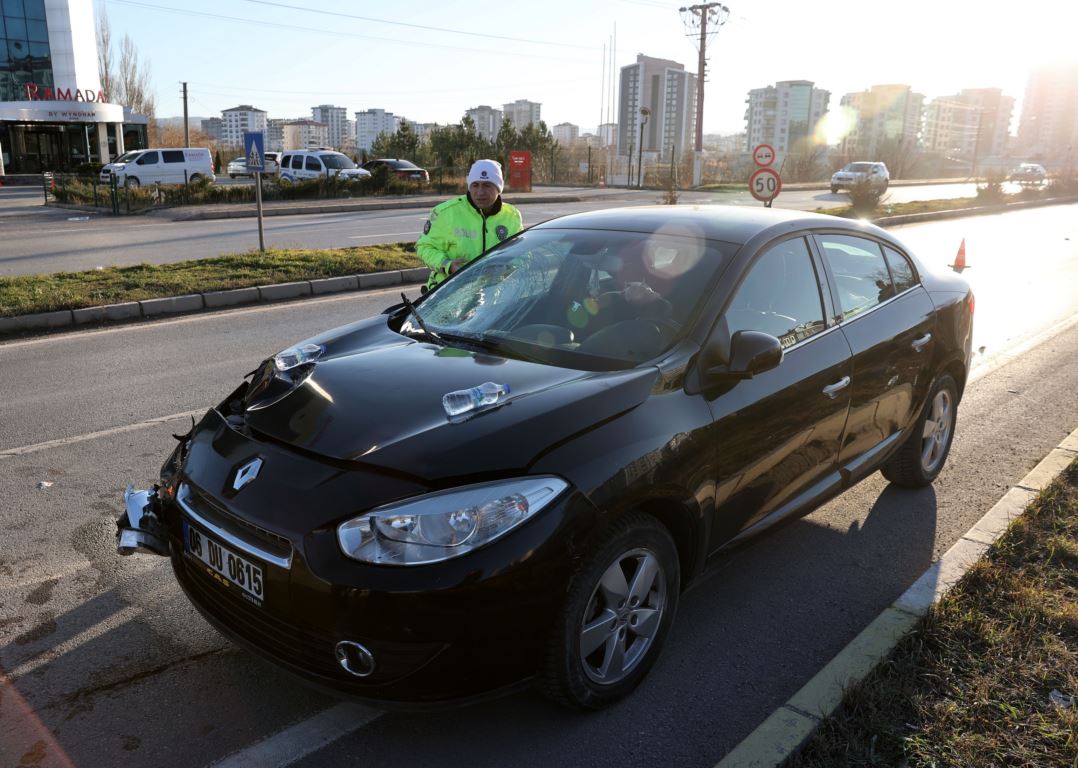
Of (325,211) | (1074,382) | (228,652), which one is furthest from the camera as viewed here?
(325,211)

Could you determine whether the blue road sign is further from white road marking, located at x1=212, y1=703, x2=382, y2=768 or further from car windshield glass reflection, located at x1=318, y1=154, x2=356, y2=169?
car windshield glass reflection, located at x1=318, y1=154, x2=356, y2=169

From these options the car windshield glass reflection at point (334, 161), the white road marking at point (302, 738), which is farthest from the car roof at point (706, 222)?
the car windshield glass reflection at point (334, 161)

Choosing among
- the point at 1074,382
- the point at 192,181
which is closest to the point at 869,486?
the point at 1074,382

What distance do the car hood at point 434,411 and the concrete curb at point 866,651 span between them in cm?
111

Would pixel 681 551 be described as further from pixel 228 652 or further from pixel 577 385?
pixel 228 652

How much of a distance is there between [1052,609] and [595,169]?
168 feet

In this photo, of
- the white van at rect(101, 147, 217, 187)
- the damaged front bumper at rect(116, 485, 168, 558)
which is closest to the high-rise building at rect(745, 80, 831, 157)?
the white van at rect(101, 147, 217, 187)

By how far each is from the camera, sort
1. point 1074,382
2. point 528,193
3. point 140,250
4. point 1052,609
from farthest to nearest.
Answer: point 528,193 → point 140,250 → point 1074,382 → point 1052,609

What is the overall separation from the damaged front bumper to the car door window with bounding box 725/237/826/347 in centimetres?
220

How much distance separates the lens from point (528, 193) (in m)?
34.8

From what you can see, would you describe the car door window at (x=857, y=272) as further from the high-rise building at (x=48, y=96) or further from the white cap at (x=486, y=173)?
the high-rise building at (x=48, y=96)

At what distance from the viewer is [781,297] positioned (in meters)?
3.60

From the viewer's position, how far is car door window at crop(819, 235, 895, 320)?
3.94 metres

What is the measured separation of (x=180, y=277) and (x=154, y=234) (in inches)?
348
